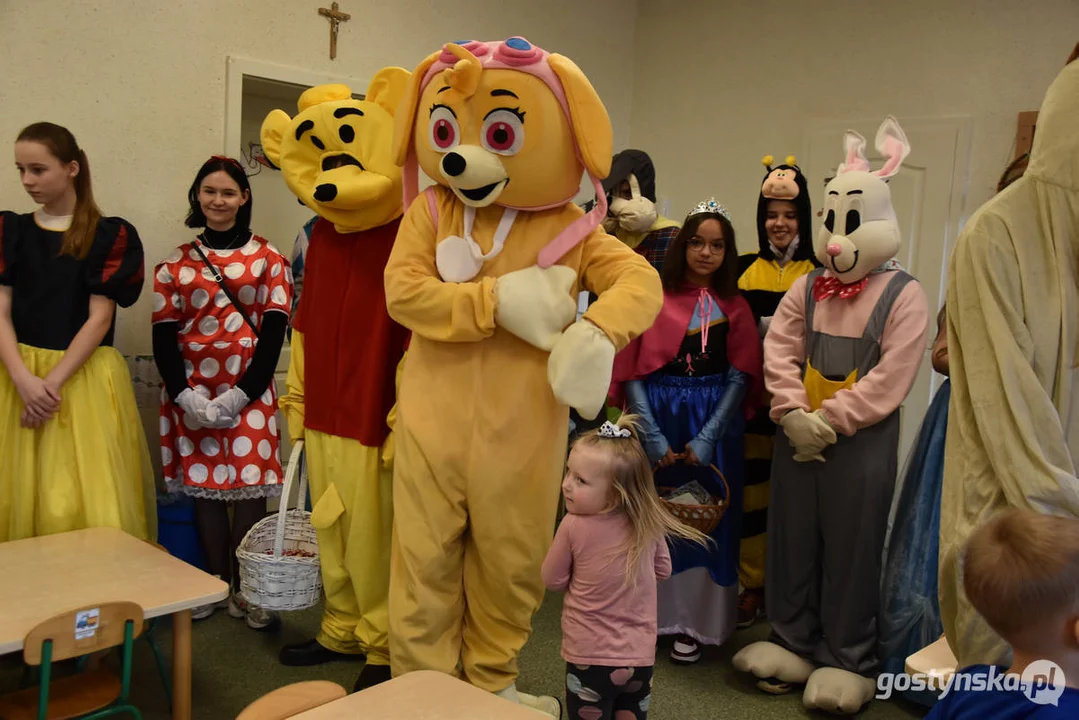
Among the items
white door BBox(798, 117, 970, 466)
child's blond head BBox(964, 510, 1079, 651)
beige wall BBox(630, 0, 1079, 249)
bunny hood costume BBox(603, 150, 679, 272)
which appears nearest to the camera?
child's blond head BBox(964, 510, 1079, 651)

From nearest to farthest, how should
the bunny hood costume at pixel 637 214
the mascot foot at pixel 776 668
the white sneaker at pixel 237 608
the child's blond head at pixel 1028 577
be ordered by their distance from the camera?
1. the child's blond head at pixel 1028 577
2. the mascot foot at pixel 776 668
3. the white sneaker at pixel 237 608
4. the bunny hood costume at pixel 637 214

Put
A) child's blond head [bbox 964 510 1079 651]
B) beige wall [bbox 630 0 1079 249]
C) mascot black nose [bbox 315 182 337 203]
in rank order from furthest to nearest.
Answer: beige wall [bbox 630 0 1079 249], mascot black nose [bbox 315 182 337 203], child's blond head [bbox 964 510 1079 651]

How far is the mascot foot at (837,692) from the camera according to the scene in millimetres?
2510

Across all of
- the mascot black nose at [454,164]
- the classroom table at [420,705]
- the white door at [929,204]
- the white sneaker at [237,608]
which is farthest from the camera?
the white door at [929,204]

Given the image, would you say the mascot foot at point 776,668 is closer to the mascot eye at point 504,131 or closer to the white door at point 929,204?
the mascot eye at point 504,131

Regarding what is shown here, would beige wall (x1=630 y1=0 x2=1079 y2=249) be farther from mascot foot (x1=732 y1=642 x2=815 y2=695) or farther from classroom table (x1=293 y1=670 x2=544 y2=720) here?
classroom table (x1=293 y1=670 x2=544 y2=720)

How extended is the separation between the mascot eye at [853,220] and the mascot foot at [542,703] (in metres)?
1.53

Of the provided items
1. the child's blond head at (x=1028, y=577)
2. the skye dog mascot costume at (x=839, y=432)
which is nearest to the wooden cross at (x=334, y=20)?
the skye dog mascot costume at (x=839, y=432)

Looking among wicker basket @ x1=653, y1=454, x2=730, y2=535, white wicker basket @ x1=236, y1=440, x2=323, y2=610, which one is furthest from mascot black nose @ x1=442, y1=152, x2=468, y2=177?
wicker basket @ x1=653, y1=454, x2=730, y2=535

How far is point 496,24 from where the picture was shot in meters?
4.59

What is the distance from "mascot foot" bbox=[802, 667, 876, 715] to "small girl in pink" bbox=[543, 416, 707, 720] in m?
0.81

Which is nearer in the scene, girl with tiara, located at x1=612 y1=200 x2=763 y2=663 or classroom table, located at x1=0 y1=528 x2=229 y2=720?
classroom table, located at x1=0 y1=528 x2=229 y2=720

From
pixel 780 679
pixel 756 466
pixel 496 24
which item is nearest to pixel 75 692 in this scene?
pixel 780 679

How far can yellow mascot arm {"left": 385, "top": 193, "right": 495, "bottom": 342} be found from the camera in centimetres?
204
